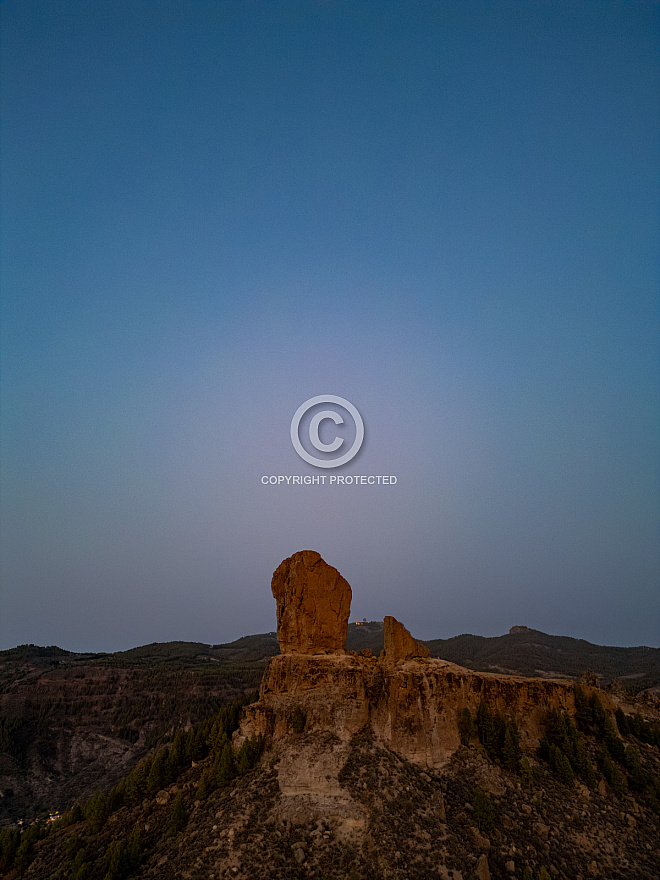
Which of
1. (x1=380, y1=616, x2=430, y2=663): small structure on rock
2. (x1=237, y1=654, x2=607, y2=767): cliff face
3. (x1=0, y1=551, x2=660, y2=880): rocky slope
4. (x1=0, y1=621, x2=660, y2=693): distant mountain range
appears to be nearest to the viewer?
(x1=0, y1=551, x2=660, y2=880): rocky slope

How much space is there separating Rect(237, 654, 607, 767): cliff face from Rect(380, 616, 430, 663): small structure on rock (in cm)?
126

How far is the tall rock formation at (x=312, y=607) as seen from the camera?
4719 cm

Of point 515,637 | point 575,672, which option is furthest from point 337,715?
point 515,637

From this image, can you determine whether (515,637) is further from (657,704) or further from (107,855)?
(107,855)

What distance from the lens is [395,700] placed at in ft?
139

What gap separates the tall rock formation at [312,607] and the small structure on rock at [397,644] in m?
4.28

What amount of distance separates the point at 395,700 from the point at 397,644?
6.61m

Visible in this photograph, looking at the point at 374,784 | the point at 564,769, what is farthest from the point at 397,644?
the point at 564,769

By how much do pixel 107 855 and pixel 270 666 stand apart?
17.1m

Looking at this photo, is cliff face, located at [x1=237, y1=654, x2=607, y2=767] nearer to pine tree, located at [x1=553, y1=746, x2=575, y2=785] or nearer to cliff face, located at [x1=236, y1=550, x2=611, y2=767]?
cliff face, located at [x1=236, y1=550, x2=611, y2=767]

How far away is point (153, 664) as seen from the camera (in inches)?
5394

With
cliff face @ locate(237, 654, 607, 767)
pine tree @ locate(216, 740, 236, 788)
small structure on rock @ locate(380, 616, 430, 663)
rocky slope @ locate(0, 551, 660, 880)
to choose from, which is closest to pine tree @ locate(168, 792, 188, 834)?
rocky slope @ locate(0, 551, 660, 880)

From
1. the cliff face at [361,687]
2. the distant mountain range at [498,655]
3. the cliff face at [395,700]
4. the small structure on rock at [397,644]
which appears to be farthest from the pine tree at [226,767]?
the distant mountain range at [498,655]

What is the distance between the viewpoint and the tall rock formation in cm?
4719
